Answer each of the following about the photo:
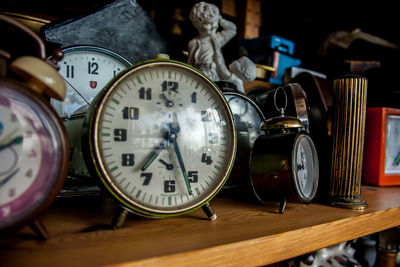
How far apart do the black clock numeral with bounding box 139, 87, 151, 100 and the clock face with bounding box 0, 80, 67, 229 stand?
18 centimetres

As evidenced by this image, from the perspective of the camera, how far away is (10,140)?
17.5 inches

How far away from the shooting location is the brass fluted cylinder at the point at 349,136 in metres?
0.85

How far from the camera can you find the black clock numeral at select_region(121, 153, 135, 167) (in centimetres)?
56

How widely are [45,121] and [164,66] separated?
27 cm

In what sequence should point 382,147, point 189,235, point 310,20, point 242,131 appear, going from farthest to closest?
point 310,20 < point 382,147 < point 242,131 < point 189,235

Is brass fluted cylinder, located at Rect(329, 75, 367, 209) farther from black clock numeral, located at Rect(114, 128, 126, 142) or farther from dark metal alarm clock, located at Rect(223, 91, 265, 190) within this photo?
black clock numeral, located at Rect(114, 128, 126, 142)

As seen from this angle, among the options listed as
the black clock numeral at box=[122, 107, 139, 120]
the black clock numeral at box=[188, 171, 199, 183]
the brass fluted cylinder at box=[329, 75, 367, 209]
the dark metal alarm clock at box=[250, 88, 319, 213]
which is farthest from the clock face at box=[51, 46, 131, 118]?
the brass fluted cylinder at box=[329, 75, 367, 209]

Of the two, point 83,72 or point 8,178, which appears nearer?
point 8,178

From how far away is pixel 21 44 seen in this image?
86 cm

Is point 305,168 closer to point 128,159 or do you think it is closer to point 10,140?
point 128,159

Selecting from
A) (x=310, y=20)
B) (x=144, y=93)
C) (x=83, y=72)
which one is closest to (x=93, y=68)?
A: (x=83, y=72)

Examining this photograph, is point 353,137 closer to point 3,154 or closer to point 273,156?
point 273,156

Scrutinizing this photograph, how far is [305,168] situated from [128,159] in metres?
0.52

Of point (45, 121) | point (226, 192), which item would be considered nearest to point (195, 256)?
point (45, 121)
